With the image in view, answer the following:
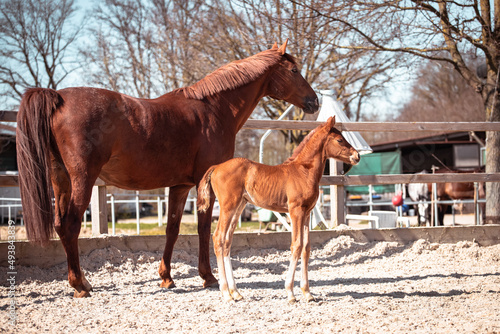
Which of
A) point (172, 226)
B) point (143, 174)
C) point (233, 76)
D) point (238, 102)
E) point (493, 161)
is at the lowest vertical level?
point (172, 226)

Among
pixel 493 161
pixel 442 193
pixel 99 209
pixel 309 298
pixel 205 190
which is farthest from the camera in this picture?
pixel 442 193

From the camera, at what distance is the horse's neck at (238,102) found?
4.90 meters

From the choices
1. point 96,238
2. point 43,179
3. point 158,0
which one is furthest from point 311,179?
point 158,0

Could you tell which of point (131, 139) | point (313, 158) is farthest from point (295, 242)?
point (131, 139)

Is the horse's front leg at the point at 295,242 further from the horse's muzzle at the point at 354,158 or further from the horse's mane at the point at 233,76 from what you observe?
the horse's mane at the point at 233,76

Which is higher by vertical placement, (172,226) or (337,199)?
(337,199)

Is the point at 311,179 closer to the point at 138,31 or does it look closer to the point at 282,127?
the point at 282,127

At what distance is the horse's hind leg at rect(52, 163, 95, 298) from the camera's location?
4035 millimetres

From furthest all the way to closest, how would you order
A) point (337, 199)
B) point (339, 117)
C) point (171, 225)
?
point (339, 117) → point (337, 199) → point (171, 225)

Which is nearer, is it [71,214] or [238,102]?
[71,214]

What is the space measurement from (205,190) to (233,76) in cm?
144

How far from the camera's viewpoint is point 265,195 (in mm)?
4004

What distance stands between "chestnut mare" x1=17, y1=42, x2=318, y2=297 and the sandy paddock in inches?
17.6

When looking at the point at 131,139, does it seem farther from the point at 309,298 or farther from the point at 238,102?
the point at 309,298
